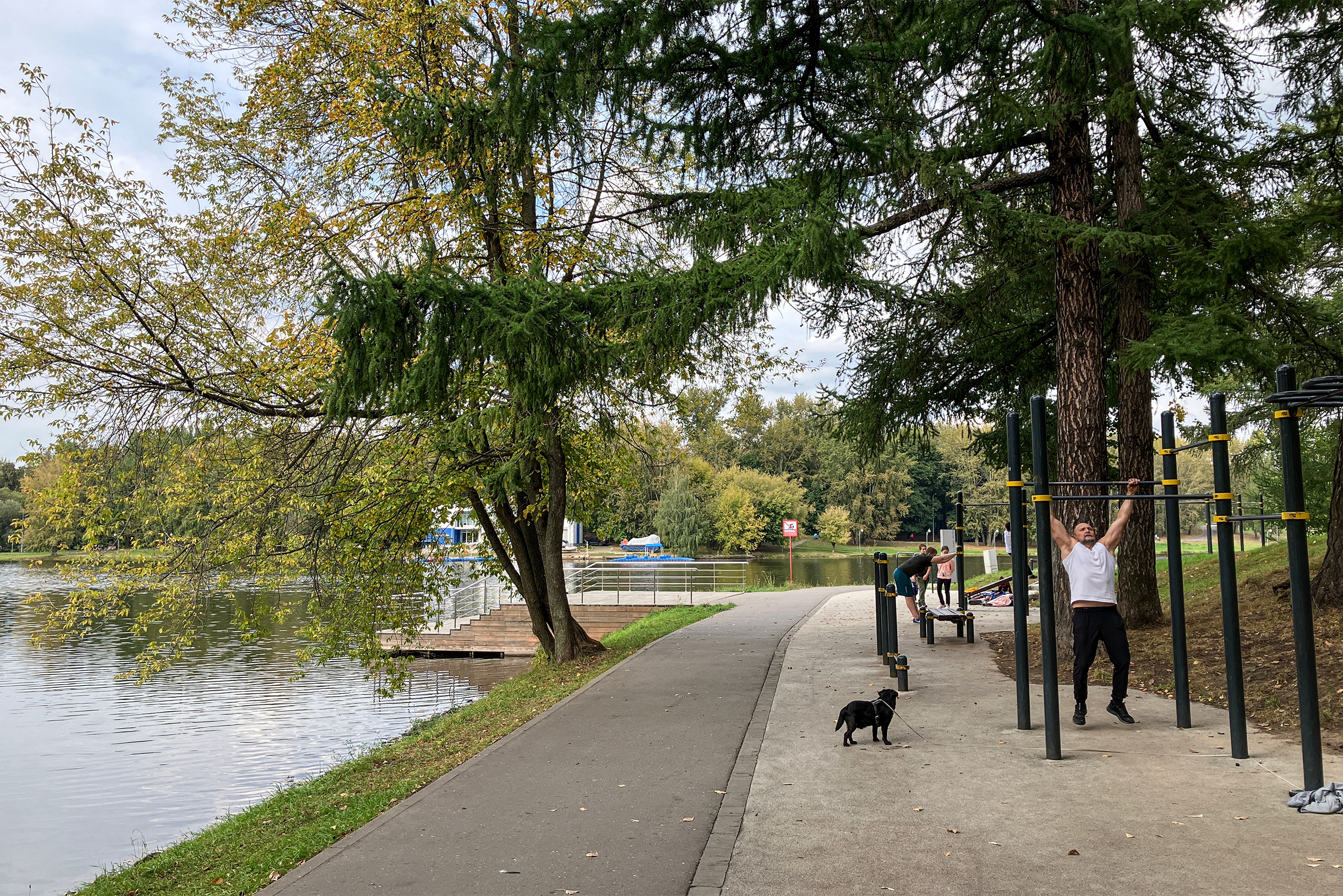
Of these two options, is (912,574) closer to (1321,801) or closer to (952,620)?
(952,620)

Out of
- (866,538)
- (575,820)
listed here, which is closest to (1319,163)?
(575,820)

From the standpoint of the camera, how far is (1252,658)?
9742 millimetres

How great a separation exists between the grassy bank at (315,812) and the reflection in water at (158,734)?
131 cm

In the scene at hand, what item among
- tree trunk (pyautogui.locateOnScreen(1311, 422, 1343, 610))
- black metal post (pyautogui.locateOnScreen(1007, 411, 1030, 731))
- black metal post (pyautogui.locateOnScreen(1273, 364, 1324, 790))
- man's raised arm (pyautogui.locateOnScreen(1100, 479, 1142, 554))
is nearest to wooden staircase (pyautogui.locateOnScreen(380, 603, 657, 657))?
tree trunk (pyautogui.locateOnScreen(1311, 422, 1343, 610))

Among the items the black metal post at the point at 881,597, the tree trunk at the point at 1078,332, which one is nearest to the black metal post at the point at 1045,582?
the black metal post at the point at 881,597

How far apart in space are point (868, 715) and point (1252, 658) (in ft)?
15.8

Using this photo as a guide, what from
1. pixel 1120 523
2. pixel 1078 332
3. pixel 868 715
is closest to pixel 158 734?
pixel 868 715

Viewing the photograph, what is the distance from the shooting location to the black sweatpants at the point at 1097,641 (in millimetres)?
8016

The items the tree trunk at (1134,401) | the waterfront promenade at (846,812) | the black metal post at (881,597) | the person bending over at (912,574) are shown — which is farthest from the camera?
the person bending over at (912,574)

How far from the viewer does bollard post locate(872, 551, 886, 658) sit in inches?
486

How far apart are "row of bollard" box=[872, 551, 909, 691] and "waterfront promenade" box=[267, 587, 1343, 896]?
1.51 ft

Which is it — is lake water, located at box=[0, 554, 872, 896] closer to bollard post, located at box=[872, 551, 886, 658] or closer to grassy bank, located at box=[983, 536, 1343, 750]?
bollard post, located at box=[872, 551, 886, 658]

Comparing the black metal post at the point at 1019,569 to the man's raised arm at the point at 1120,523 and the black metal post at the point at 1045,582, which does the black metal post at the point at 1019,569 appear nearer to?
the black metal post at the point at 1045,582

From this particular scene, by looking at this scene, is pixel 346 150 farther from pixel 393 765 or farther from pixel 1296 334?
pixel 1296 334
